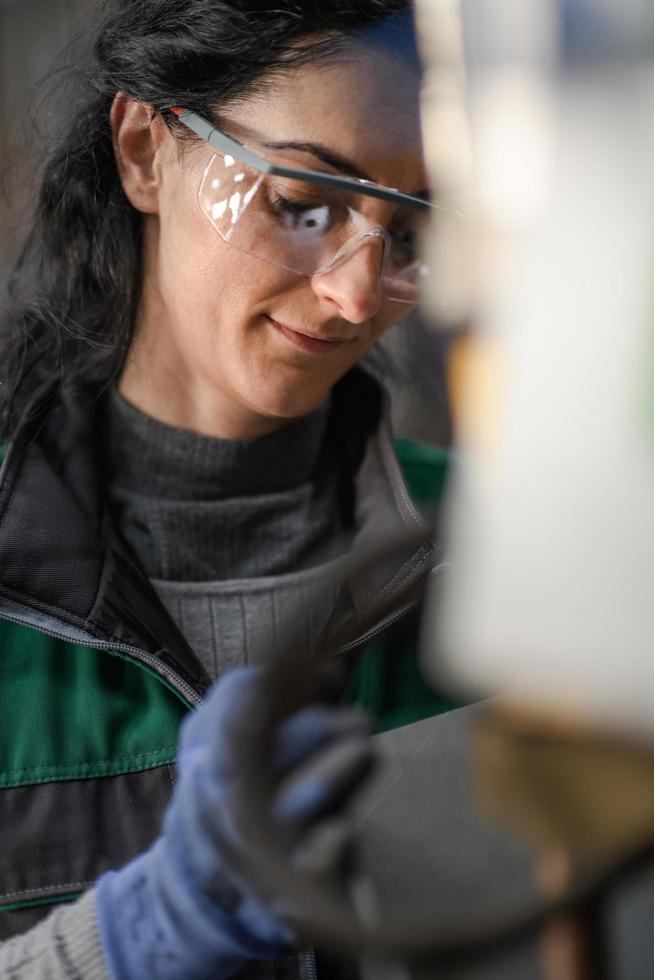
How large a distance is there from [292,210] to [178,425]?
0.37 meters

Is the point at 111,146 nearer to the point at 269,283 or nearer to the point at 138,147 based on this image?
the point at 138,147

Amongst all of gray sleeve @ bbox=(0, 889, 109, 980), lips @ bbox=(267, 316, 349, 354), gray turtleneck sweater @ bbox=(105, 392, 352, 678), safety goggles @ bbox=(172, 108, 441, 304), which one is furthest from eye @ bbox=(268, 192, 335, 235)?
gray sleeve @ bbox=(0, 889, 109, 980)

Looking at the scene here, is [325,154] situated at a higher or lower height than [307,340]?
higher

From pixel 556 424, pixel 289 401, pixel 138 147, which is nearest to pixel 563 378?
pixel 556 424

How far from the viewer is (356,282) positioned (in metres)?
1.07

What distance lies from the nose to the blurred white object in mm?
155

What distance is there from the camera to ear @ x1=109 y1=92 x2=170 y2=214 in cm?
119

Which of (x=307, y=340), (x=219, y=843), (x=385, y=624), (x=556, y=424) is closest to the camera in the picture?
(x=219, y=843)

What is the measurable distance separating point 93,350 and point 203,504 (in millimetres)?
266

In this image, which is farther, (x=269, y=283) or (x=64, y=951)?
(x=269, y=283)

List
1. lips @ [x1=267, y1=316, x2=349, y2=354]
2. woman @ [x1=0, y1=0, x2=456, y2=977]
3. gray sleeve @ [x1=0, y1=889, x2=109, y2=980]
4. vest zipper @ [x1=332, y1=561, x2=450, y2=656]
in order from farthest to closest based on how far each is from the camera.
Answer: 1. lips @ [x1=267, y1=316, x2=349, y2=354]
2. woman @ [x1=0, y1=0, x2=456, y2=977]
3. gray sleeve @ [x1=0, y1=889, x2=109, y2=980]
4. vest zipper @ [x1=332, y1=561, x2=450, y2=656]

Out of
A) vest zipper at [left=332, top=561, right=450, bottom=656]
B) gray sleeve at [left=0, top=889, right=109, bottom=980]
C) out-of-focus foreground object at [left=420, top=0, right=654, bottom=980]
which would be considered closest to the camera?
out-of-focus foreground object at [left=420, top=0, right=654, bottom=980]

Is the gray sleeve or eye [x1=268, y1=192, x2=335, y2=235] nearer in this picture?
the gray sleeve

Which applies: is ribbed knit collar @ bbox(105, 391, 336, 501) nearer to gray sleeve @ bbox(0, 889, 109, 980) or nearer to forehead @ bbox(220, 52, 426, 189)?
forehead @ bbox(220, 52, 426, 189)
